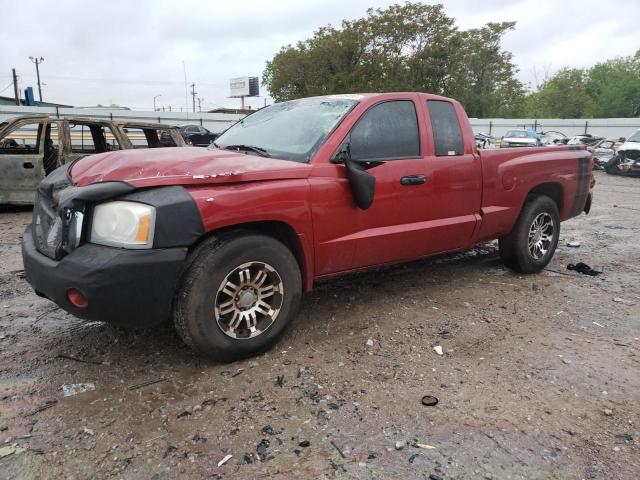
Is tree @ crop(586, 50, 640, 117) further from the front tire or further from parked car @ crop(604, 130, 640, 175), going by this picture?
the front tire

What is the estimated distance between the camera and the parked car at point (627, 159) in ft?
56.5

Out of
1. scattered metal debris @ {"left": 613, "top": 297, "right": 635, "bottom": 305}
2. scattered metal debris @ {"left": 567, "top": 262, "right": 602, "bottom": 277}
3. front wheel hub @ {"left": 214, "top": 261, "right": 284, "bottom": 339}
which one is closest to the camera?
front wheel hub @ {"left": 214, "top": 261, "right": 284, "bottom": 339}

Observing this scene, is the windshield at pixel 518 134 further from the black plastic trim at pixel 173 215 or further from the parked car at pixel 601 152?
the black plastic trim at pixel 173 215

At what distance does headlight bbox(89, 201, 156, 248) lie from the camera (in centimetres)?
260

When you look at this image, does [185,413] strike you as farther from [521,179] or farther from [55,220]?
[521,179]

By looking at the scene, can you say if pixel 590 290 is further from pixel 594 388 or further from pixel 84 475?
pixel 84 475

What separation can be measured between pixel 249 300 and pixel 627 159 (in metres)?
18.5

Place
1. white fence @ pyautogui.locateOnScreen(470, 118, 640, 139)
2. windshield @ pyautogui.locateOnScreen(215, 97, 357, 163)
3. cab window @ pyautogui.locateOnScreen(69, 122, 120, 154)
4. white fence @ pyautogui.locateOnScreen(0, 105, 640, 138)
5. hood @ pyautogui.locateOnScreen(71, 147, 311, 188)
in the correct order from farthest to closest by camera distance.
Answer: white fence @ pyautogui.locateOnScreen(470, 118, 640, 139) → white fence @ pyautogui.locateOnScreen(0, 105, 640, 138) → cab window @ pyautogui.locateOnScreen(69, 122, 120, 154) → windshield @ pyautogui.locateOnScreen(215, 97, 357, 163) → hood @ pyautogui.locateOnScreen(71, 147, 311, 188)

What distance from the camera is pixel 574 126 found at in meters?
35.5

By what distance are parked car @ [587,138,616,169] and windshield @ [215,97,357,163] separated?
1875cm

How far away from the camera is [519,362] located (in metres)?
3.19

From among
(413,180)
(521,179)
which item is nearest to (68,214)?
(413,180)

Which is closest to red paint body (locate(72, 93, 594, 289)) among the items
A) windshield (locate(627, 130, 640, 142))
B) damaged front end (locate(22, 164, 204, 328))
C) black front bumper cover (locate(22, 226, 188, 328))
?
damaged front end (locate(22, 164, 204, 328))

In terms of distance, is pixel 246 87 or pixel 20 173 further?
pixel 246 87
